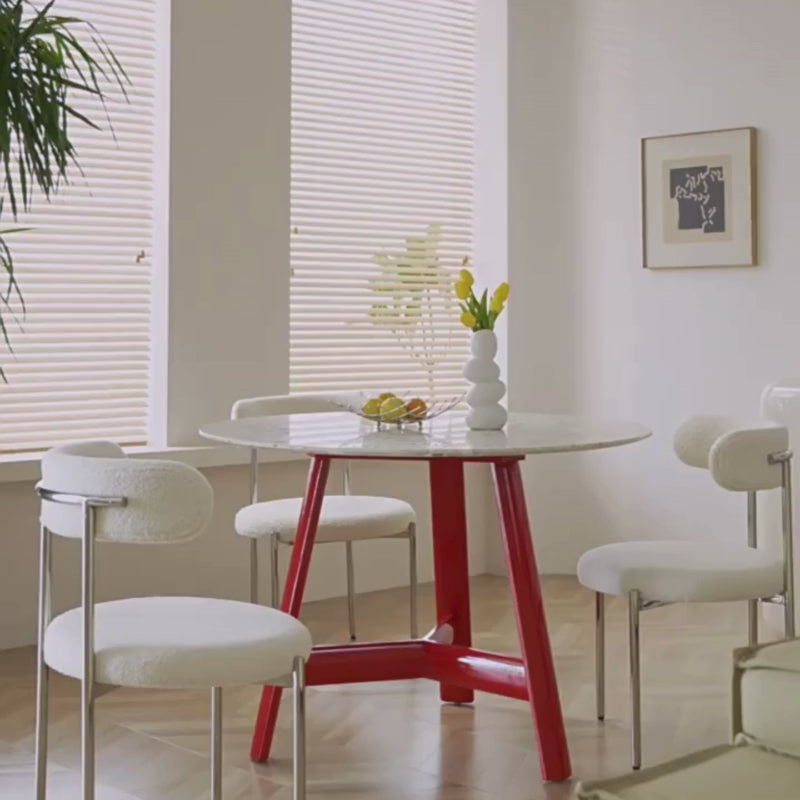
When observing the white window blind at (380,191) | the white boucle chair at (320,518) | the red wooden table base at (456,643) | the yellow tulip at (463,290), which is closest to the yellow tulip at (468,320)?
the yellow tulip at (463,290)

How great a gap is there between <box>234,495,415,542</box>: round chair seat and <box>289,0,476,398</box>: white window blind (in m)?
1.52

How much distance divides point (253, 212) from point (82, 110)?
2.51ft

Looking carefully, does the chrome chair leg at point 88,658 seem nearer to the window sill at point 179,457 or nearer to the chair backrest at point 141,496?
the chair backrest at point 141,496

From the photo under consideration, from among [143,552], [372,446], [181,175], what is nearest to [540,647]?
[372,446]

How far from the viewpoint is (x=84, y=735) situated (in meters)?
2.61

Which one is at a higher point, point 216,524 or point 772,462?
point 772,462

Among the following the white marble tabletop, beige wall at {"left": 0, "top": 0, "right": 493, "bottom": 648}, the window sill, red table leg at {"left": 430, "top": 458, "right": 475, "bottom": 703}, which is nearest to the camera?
the white marble tabletop

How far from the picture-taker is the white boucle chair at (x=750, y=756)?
187 cm

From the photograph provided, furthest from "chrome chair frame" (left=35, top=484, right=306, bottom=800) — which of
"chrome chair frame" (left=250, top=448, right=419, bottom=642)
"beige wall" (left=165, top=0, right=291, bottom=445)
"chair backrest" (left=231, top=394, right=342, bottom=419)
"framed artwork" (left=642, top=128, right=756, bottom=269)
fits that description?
"framed artwork" (left=642, top=128, right=756, bottom=269)

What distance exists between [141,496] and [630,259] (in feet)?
12.5

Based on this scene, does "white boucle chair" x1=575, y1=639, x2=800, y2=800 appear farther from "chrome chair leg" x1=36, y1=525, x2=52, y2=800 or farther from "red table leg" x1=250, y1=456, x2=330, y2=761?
"red table leg" x1=250, y1=456, x2=330, y2=761

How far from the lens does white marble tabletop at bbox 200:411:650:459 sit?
3115mm

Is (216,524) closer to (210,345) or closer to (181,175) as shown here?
(210,345)

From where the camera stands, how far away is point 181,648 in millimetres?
2621
